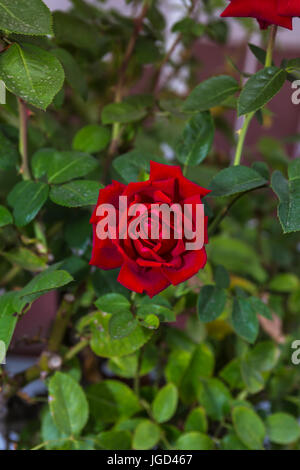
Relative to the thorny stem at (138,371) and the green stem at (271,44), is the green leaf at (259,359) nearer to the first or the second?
the thorny stem at (138,371)

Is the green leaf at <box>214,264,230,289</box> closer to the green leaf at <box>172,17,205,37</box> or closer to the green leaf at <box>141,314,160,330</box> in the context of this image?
the green leaf at <box>141,314,160,330</box>

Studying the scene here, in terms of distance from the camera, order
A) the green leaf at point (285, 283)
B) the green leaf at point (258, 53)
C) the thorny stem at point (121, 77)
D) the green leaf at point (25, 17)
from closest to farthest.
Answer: the green leaf at point (25, 17) → the green leaf at point (258, 53) → the thorny stem at point (121, 77) → the green leaf at point (285, 283)

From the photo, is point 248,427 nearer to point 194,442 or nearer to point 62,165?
point 194,442

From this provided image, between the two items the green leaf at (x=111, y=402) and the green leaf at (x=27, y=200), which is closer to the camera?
the green leaf at (x=27, y=200)

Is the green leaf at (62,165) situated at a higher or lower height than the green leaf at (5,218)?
higher

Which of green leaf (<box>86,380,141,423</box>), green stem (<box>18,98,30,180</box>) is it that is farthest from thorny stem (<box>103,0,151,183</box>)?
green leaf (<box>86,380,141,423</box>)

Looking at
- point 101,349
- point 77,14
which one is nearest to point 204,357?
point 101,349

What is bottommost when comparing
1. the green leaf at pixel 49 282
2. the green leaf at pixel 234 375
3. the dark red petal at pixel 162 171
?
the green leaf at pixel 234 375

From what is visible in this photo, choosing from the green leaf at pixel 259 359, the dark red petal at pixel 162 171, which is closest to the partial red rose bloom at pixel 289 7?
the dark red petal at pixel 162 171
